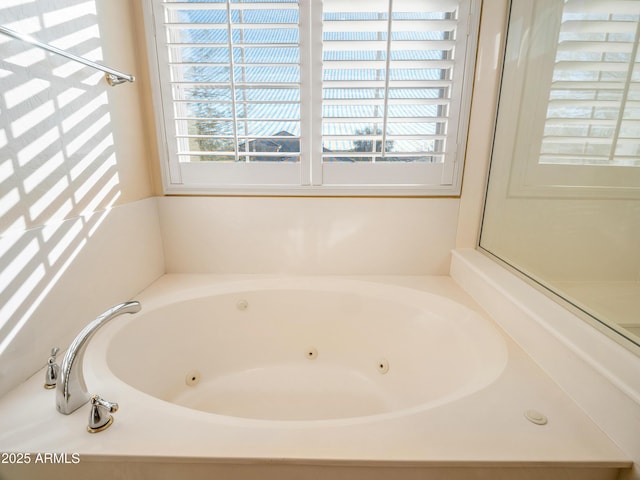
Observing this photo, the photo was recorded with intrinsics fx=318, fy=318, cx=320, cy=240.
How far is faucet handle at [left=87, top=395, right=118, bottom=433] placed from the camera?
2.37 feet

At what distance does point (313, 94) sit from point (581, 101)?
1.04 metres

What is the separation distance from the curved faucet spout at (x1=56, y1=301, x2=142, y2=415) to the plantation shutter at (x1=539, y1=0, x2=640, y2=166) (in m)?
1.61

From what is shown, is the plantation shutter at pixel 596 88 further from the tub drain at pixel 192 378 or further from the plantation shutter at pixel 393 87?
the tub drain at pixel 192 378

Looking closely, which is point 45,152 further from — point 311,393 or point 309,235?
point 311,393

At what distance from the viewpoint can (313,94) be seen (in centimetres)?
148

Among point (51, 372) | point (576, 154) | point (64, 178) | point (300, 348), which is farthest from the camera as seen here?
point (300, 348)

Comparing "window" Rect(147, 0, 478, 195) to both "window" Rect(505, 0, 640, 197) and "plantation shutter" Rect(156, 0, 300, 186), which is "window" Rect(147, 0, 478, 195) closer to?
"plantation shutter" Rect(156, 0, 300, 186)

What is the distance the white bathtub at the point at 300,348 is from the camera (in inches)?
48.8

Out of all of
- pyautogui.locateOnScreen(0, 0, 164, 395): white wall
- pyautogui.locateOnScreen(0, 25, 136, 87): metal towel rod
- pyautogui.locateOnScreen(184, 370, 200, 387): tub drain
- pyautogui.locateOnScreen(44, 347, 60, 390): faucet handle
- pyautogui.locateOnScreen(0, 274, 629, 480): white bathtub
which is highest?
pyautogui.locateOnScreen(0, 25, 136, 87): metal towel rod

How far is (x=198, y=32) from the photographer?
1.47 metres

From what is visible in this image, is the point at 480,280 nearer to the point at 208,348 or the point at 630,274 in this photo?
the point at 630,274

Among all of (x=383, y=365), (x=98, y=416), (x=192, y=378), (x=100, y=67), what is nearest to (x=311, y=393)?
(x=383, y=365)

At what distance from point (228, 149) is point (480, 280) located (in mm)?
1324

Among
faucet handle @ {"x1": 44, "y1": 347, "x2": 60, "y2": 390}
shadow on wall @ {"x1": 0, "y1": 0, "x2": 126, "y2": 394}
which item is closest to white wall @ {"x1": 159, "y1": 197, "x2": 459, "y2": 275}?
shadow on wall @ {"x1": 0, "y1": 0, "x2": 126, "y2": 394}
